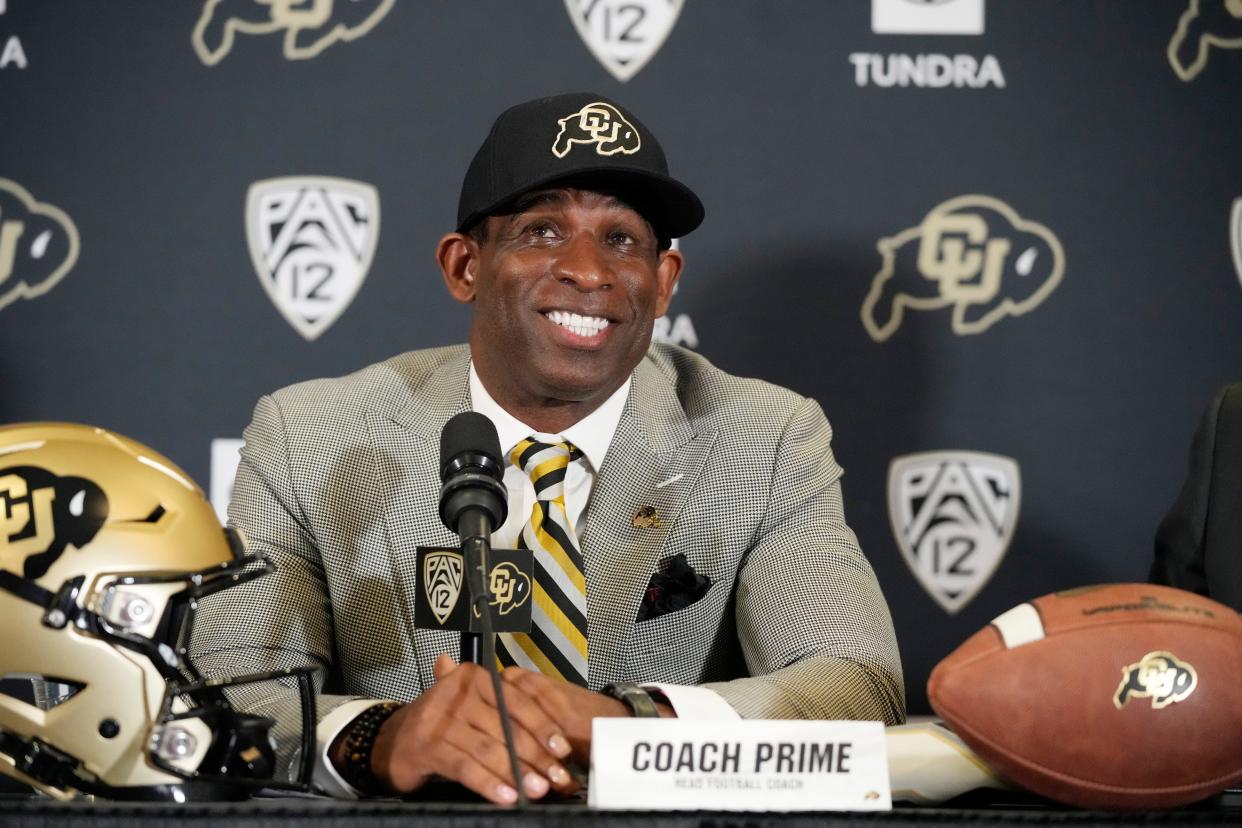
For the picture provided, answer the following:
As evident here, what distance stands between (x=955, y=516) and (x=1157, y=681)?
1200mm

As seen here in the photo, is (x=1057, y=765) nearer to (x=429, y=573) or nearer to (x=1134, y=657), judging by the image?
(x=1134, y=657)

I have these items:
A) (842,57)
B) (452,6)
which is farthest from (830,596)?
(452,6)

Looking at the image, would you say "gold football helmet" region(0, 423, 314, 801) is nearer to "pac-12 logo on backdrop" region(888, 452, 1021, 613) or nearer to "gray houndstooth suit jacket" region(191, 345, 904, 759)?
"gray houndstooth suit jacket" region(191, 345, 904, 759)

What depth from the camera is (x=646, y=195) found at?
169 cm

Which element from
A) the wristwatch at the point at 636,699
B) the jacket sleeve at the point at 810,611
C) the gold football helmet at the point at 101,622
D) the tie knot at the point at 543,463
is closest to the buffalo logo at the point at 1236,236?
the jacket sleeve at the point at 810,611

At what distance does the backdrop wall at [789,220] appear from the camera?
2166 millimetres

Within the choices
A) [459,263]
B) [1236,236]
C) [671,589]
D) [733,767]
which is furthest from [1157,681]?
[1236,236]

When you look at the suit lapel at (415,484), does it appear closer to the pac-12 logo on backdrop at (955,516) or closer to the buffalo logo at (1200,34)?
the pac-12 logo on backdrop at (955,516)

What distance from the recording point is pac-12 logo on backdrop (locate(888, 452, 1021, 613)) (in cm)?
217

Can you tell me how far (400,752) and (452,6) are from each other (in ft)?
4.70

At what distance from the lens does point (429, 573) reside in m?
1.33

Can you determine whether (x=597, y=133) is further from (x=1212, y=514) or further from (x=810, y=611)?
(x=1212, y=514)

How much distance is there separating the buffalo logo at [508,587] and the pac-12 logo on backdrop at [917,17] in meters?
1.32

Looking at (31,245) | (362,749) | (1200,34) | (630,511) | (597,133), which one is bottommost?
(362,749)
